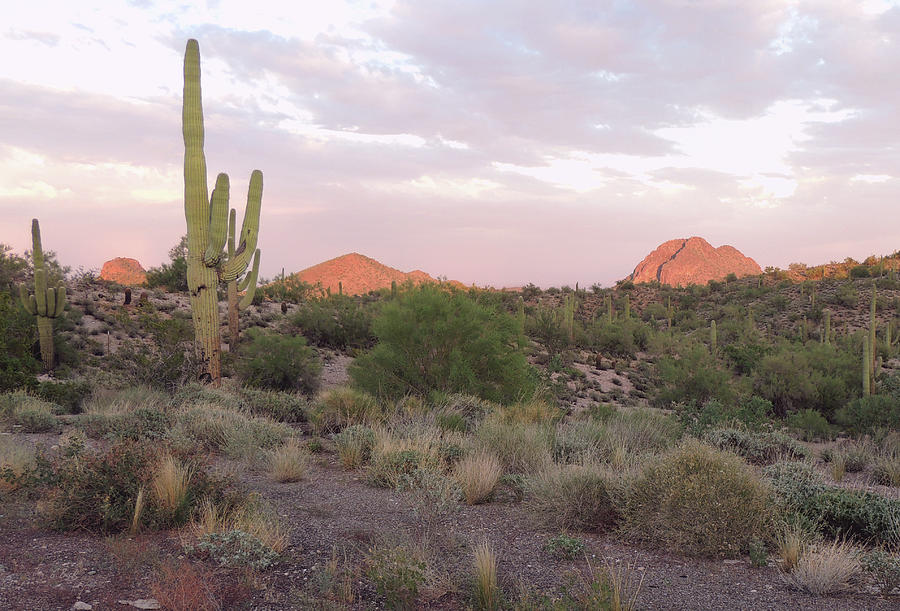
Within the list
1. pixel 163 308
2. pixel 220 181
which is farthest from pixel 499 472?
pixel 163 308

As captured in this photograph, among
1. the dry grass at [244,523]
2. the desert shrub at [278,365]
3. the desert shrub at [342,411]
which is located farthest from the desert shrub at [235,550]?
the desert shrub at [278,365]

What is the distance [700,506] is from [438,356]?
981 cm

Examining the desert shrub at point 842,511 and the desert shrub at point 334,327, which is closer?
the desert shrub at point 842,511

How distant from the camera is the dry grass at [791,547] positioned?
17.8 ft

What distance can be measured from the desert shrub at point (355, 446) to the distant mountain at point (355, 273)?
66719 mm

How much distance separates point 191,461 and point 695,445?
561 cm

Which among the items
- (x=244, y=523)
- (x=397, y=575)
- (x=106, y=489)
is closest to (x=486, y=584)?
(x=397, y=575)

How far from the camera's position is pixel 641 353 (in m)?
38.6

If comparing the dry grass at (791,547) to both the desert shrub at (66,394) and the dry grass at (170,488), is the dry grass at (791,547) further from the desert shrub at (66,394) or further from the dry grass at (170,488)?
the desert shrub at (66,394)

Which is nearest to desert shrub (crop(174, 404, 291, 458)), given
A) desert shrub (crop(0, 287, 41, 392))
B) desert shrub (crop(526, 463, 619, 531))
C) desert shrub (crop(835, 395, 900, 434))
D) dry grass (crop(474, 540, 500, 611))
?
desert shrub (crop(526, 463, 619, 531))

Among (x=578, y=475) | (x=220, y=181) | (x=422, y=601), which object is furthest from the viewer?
(x=220, y=181)

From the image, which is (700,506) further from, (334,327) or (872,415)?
(334,327)

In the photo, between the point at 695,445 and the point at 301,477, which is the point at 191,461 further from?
the point at 695,445

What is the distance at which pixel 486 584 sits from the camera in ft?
15.5
